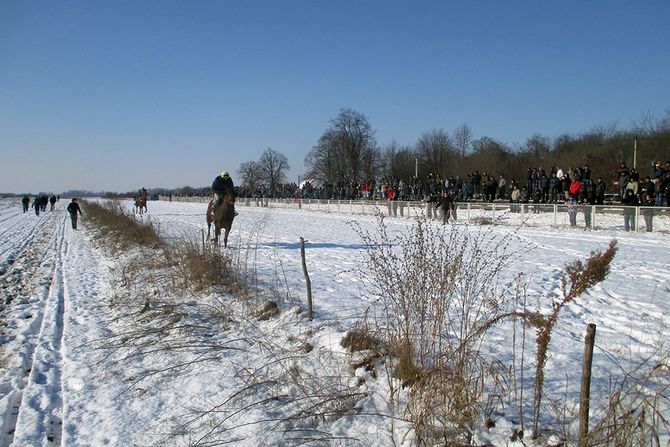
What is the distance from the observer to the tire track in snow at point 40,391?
12.6 feet

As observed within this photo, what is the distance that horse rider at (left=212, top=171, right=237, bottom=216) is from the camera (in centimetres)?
1355

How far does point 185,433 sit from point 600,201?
74.0 ft

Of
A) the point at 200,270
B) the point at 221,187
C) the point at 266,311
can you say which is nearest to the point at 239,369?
the point at 266,311

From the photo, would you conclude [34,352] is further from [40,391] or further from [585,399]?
[585,399]

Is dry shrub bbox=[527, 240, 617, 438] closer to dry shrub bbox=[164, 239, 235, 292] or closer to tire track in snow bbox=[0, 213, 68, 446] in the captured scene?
tire track in snow bbox=[0, 213, 68, 446]

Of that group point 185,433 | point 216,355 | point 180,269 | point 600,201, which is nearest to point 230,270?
point 180,269

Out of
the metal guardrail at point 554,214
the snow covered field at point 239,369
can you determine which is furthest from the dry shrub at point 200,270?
the metal guardrail at point 554,214

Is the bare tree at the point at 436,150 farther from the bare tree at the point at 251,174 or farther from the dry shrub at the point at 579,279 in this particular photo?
the dry shrub at the point at 579,279

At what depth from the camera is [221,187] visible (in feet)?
44.8

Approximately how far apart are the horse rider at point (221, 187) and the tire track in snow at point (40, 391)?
19.7 feet

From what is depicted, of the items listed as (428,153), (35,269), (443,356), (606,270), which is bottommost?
(35,269)

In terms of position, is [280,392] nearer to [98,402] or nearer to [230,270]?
[98,402]

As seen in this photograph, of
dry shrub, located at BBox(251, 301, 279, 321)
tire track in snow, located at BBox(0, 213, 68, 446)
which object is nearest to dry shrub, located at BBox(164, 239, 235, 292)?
dry shrub, located at BBox(251, 301, 279, 321)

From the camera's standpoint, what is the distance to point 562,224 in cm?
2102
